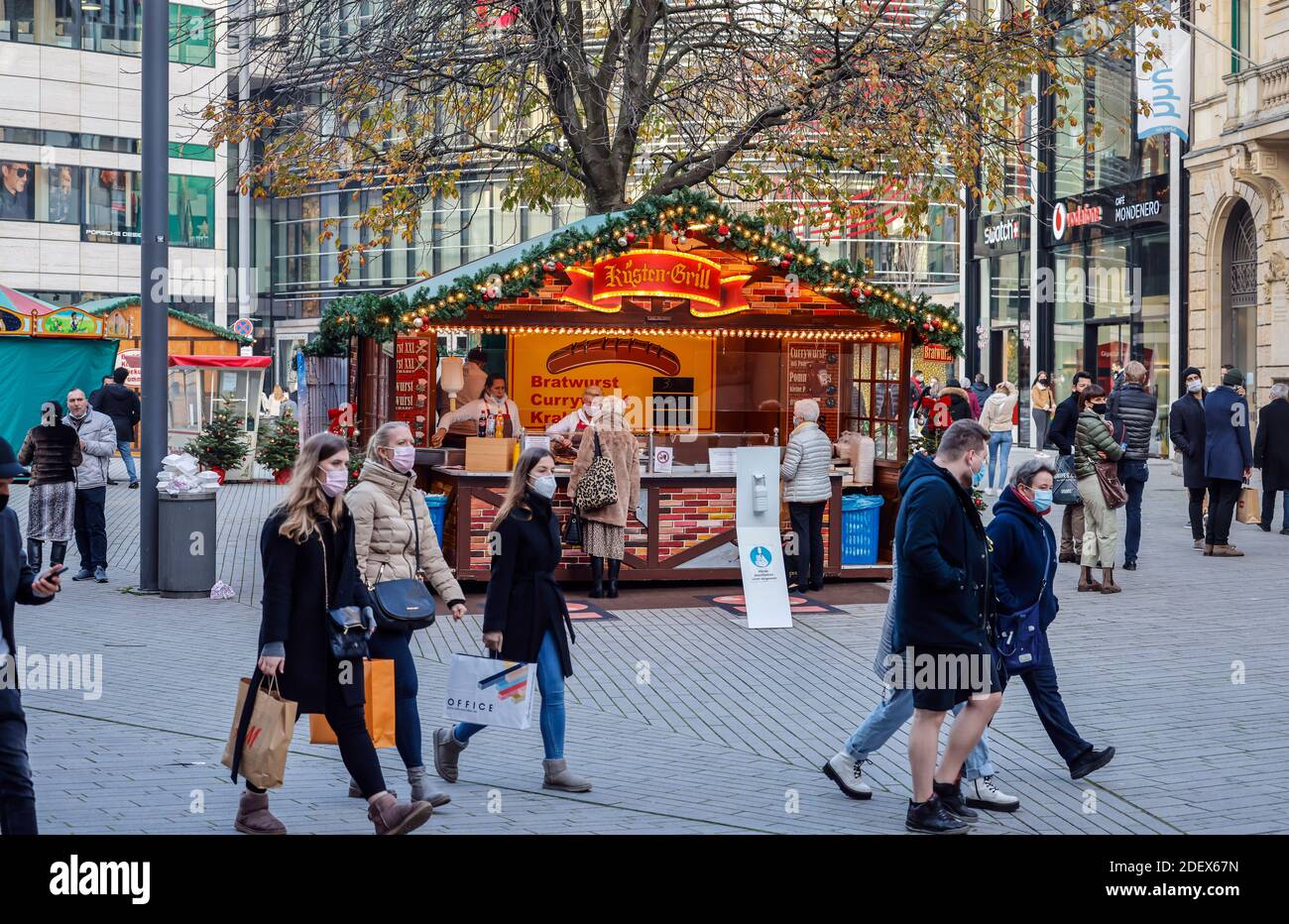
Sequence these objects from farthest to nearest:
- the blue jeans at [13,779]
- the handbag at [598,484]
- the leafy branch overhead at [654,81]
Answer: the leafy branch overhead at [654,81] → the handbag at [598,484] → the blue jeans at [13,779]

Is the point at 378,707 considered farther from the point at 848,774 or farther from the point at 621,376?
the point at 621,376

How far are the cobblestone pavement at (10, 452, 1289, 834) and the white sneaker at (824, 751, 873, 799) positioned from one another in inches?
2.9

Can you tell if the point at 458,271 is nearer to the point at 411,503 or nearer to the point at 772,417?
the point at 772,417

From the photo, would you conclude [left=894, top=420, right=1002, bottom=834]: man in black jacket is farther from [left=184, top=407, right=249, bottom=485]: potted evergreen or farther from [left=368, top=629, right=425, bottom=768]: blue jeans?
[left=184, top=407, right=249, bottom=485]: potted evergreen

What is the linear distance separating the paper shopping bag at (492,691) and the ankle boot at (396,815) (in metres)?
0.90

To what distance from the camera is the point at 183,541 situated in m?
13.5

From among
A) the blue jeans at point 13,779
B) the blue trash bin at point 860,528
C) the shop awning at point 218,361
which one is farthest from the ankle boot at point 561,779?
the shop awning at point 218,361

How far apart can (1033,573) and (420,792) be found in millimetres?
2914

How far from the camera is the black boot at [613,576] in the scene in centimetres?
1370

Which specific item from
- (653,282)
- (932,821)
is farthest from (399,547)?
(653,282)

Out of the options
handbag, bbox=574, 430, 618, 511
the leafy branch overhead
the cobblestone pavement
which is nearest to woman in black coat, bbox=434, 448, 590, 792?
the cobblestone pavement

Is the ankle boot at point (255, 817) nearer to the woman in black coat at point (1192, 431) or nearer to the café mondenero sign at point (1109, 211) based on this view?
the woman in black coat at point (1192, 431)

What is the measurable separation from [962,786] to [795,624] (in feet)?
17.3
